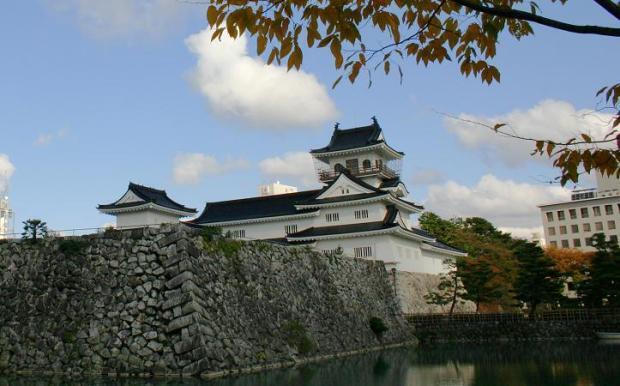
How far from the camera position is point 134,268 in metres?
14.7

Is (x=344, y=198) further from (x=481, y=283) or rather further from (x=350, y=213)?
(x=481, y=283)

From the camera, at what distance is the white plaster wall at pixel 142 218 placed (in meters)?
30.3

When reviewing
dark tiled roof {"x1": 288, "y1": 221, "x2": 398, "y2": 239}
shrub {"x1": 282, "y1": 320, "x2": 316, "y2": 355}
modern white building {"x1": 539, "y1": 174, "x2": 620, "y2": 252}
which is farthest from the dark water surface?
modern white building {"x1": 539, "y1": 174, "x2": 620, "y2": 252}

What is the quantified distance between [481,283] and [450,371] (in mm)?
12024

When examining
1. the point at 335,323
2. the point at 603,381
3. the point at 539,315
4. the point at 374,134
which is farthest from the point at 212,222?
the point at 603,381

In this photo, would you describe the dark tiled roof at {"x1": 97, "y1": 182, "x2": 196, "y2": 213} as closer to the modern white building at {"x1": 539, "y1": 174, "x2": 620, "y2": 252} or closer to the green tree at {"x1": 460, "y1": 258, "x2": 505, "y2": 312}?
the green tree at {"x1": 460, "y1": 258, "x2": 505, "y2": 312}

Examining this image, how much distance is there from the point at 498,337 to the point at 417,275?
643 centimetres

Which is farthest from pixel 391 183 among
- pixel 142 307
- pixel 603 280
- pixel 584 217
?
pixel 584 217

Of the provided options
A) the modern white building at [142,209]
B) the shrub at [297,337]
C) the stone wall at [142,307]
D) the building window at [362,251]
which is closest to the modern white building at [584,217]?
the building window at [362,251]

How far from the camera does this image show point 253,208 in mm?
33781

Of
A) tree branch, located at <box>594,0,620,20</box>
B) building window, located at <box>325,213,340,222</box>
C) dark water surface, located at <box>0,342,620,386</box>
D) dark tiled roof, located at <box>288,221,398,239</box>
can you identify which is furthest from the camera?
building window, located at <box>325,213,340,222</box>

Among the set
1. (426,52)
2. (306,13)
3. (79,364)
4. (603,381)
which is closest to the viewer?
(306,13)

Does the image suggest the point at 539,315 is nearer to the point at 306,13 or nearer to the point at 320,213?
the point at 320,213

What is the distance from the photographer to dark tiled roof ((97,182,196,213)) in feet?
98.6
